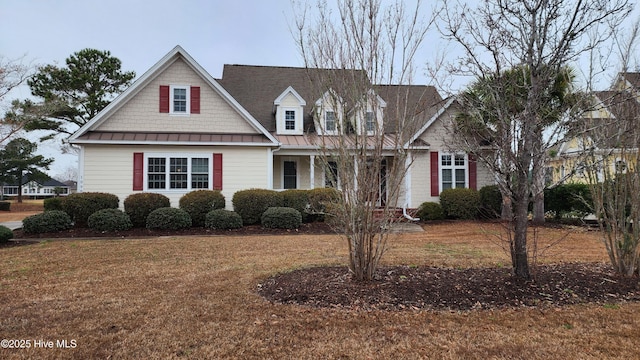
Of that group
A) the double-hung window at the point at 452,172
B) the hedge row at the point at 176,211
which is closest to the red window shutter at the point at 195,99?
the hedge row at the point at 176,211

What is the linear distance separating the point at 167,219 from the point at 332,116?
884 centimetres

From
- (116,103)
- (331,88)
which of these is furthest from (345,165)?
(116,103)

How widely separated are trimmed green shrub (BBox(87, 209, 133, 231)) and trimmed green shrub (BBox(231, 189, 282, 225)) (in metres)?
3.78

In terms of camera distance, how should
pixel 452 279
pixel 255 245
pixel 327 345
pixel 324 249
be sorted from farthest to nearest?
1. pixel 255 245
2. pixel 324 249
3. pixel 452 279
4. pixel 327 345

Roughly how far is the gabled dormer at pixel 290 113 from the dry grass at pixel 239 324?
10461 millimetres

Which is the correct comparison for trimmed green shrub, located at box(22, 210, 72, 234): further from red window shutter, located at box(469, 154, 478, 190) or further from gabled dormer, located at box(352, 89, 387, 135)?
red window shutter, located at box(469, 154, 478, 190)

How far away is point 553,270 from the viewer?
563 cm

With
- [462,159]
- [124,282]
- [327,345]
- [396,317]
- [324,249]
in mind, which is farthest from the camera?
[462,159]

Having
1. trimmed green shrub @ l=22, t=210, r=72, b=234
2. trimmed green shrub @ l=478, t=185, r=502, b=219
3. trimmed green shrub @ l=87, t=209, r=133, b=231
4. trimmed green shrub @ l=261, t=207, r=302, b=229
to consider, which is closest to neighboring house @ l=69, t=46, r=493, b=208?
trimmed green shrub @ l=478, t=185, r=502, b=219

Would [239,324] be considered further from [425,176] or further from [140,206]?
[425,176]

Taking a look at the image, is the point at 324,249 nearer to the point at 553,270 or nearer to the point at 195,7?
the point at 553,270

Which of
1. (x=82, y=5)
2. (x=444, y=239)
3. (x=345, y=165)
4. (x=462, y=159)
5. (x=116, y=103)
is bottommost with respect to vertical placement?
(x=444, y=239)

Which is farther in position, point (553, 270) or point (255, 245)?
point (255, 245)

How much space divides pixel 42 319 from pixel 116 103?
1149 centimetres
